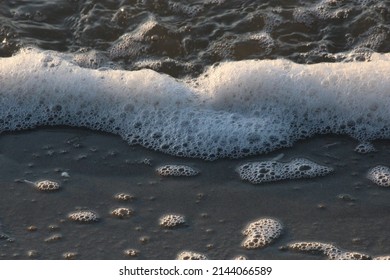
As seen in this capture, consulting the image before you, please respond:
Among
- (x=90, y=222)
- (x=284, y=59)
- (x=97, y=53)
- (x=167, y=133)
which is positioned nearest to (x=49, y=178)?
(x=90, y=222)

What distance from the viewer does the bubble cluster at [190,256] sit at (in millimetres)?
2535

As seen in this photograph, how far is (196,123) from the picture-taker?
314 cm

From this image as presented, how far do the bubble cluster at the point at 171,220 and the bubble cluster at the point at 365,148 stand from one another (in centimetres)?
79

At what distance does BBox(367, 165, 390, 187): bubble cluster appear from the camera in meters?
2.83

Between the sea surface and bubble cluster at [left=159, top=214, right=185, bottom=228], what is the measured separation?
2 cm

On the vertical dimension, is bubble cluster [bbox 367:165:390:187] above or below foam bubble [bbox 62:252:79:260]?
above

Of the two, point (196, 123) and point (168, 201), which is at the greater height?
point (196, 123)

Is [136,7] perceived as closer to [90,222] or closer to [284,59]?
[284,59]

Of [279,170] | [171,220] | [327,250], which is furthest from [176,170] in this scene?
[327,250]

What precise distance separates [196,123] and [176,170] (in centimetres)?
29

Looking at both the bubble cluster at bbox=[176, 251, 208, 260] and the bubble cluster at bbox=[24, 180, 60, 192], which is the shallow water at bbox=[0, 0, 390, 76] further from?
the bubble cluster at bbox=[176, 251, 208, 260]

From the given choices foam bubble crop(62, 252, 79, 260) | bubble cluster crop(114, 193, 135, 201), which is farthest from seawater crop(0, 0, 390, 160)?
foam bubble crop(62, 252, 79, 260)

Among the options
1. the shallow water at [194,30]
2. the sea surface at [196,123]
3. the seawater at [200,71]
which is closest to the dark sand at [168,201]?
the sea surface at [196,123]

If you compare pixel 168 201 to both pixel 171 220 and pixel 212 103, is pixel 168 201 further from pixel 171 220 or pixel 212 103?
pixel 212 103
